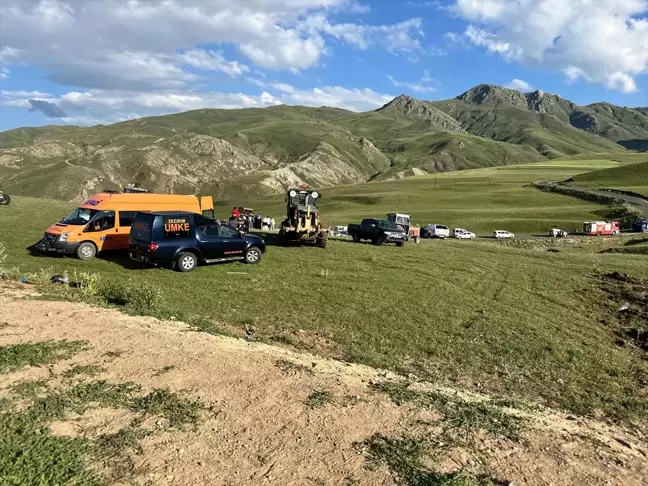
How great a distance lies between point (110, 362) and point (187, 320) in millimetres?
3690

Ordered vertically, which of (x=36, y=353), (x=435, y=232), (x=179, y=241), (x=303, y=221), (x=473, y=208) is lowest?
(x=435, y=232)

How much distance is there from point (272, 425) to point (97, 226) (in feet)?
53.0

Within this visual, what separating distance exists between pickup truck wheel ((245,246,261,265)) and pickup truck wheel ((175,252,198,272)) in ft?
8.77

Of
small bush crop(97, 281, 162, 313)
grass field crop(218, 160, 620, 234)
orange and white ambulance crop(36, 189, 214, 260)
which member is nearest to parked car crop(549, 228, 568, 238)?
grass field crop(218, 160, 620, 234)

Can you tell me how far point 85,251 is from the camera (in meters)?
19.3

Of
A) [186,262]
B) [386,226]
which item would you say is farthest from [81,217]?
[386,226]

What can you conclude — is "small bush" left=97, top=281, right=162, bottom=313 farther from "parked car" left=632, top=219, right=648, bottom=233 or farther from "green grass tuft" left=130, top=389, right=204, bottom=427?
"parked car" left=632, top=219, right=648, bottom=233

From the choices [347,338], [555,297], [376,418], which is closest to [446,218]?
[555,297]

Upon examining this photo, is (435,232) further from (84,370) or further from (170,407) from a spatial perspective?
(170,407)

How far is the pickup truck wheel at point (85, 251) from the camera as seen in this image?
19.1 m

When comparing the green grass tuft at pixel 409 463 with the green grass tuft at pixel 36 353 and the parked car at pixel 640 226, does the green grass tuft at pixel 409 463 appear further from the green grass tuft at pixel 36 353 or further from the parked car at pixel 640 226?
the parked car at pixel 640 226

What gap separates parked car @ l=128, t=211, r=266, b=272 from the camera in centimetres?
1772

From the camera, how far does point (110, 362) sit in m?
8.12

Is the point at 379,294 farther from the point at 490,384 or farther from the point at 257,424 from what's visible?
the point at 257,424
